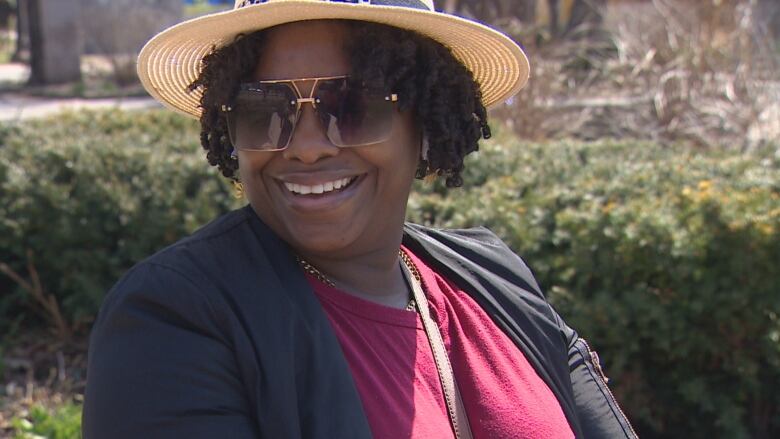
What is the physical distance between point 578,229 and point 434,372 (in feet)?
6.85

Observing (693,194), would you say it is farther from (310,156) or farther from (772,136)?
(772,136)

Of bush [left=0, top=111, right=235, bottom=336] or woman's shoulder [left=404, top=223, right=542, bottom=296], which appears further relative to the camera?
bush [left=0, top=111, right=235, bottom=336]

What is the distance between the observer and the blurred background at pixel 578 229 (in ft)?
12.1

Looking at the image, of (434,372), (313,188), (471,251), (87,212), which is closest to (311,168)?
(313,188)

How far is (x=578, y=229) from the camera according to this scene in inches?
154

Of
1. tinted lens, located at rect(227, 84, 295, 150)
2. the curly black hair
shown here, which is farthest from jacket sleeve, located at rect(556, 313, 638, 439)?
tinted lens, located at rect(227, 84, 295, 150)

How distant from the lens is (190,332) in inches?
63.9

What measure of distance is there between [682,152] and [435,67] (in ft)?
12.2

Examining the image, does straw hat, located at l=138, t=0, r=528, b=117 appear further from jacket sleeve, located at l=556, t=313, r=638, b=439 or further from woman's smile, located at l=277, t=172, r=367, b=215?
jacket sleeve, located at l=556, t=313, r=638, b=439

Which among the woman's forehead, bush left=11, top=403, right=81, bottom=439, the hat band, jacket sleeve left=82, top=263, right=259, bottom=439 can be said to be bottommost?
bush left=11, top=403, right=81, bottom=439

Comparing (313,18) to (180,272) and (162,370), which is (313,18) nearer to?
(180,272)

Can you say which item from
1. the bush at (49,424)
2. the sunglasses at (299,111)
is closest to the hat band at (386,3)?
the sunglasses at (299,111)

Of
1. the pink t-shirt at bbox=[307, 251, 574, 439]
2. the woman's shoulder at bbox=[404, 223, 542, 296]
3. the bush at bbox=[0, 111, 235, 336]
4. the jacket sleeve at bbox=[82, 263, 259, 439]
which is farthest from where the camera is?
the bush at bbox=[0, 111, 235, 336]

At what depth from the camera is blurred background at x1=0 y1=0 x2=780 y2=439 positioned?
3.70 meters
